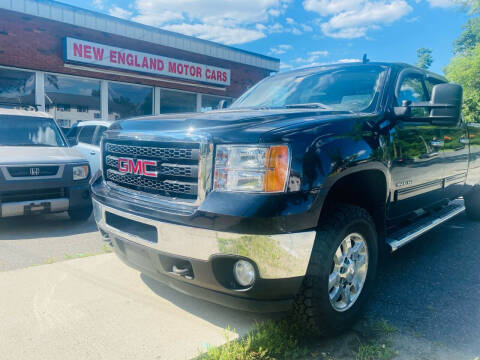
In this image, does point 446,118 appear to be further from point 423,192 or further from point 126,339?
point 126,339

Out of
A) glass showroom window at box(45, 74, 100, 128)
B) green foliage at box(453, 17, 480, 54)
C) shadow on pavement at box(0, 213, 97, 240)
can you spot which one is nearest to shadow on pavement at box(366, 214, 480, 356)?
shadow on pavement at box(0, 213, 97, 240)

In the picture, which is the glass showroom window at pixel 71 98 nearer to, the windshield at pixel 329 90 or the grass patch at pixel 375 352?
the windshield at pixel 329 90

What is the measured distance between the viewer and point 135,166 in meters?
2.60

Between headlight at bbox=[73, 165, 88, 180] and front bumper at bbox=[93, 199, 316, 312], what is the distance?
130 inches

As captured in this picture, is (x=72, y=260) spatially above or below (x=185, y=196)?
below

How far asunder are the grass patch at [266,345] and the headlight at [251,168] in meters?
0.91

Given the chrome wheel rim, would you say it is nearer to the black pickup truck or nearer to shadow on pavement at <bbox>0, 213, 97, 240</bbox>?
the black pickup truck

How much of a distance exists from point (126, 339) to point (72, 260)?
1629 mm

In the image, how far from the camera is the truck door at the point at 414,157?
3006 millimetres

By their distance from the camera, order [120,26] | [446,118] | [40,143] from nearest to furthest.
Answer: [446,118]
[40,143]
[120,26]

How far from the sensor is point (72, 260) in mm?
3658

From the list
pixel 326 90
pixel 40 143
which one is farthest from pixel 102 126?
pixel 326 90

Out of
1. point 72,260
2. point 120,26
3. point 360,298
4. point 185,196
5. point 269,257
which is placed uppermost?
point 120,26

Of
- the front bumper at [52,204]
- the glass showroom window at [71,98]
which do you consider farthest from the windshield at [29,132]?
the glass showroom window at [71,98]
